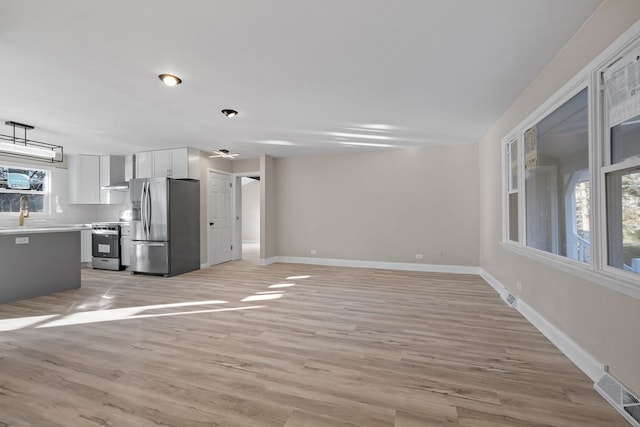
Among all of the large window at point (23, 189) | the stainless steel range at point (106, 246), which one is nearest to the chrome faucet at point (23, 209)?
the large window at point (23, 189)

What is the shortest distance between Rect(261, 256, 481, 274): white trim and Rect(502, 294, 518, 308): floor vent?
1.80 m

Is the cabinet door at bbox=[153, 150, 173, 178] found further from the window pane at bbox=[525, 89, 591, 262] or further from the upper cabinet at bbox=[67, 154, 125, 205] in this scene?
the window pane at bbox=[525, 89, 591, 262]

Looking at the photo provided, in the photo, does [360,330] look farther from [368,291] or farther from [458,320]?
[368,291]

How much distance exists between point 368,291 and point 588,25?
364cm

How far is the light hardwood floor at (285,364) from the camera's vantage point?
65.0 inches

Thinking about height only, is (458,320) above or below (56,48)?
below

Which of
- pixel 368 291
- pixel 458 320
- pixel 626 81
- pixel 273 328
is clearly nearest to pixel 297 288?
pixel 368 291

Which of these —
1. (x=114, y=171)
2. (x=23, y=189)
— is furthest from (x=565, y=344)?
(x=23, y=189)

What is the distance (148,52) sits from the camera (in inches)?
94.5

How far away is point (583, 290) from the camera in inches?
83.4

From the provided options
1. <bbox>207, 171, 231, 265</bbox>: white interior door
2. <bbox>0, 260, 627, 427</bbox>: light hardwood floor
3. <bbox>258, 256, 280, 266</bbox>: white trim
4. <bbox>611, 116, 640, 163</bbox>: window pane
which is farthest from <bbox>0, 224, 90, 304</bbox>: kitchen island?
<bbox>611, 116, 640, 163</bbox>: window pane

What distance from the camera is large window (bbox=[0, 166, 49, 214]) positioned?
18.4ft

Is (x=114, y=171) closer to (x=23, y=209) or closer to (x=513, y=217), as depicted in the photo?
(x=23, y=209)

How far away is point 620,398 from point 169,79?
14.0ft
